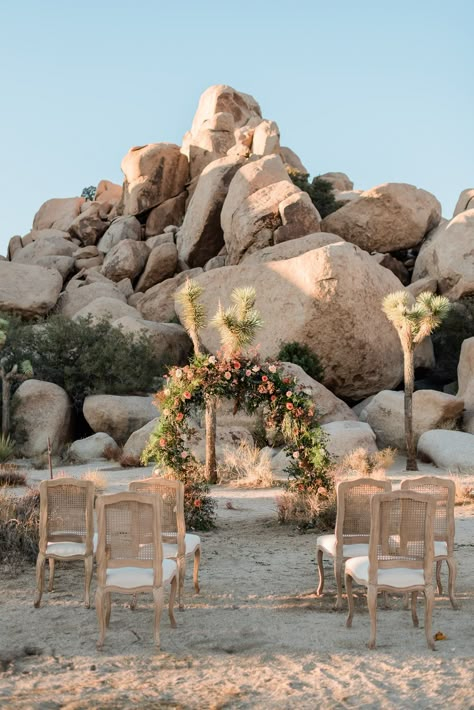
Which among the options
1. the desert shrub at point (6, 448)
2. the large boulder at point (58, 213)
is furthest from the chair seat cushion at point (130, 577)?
the large boulder at point (58, 213)

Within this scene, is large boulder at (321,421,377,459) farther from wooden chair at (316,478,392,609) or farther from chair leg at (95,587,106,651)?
chair leg at (95,587,106,651)

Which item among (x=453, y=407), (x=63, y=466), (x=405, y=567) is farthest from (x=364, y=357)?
(x=405, y=567)

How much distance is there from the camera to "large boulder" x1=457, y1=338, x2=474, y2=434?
2253 centimetres

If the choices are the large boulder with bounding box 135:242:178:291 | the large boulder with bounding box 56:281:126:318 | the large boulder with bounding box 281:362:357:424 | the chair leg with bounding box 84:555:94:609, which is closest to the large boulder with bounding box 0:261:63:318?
the large boulder with bounding box 56:281:126:318

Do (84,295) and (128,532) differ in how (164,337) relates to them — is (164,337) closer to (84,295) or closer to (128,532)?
(84,295)

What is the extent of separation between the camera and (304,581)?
8.98 m

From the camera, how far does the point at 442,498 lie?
791cm

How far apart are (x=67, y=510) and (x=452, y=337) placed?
898 inches

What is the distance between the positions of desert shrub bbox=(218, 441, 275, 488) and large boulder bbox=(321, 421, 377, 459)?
162cm

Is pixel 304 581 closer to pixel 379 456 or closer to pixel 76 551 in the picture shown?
pixel 76 551

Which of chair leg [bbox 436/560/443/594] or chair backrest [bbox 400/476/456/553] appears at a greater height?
chair backrest [bbox 400/476/456/553]

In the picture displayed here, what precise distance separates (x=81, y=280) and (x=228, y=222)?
9237mm

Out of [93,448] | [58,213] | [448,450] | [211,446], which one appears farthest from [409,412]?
[58,213]

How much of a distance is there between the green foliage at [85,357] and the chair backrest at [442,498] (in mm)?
17525
